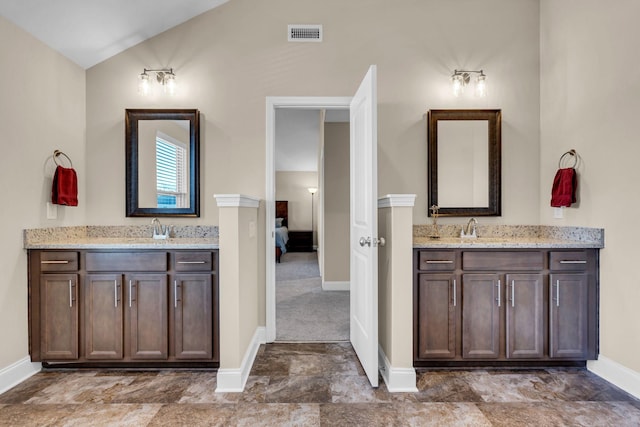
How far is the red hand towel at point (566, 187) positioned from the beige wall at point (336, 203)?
2.86m

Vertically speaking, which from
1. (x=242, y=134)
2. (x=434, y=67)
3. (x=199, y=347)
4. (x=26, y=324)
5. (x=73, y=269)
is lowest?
(x=199, y=347)

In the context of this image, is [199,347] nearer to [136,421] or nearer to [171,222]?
[136,421]

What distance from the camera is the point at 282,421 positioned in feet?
6.56

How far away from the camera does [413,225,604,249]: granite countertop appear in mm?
2531

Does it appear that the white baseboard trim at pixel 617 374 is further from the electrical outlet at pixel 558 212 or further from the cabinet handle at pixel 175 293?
the cabinet handle at pixel 175 293

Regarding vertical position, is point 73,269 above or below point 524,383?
above

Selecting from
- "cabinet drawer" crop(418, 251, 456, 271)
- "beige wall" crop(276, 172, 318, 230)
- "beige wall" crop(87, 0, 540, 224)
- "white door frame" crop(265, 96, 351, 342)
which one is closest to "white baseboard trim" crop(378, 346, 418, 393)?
Result: "cabinet drawer" crop(418, 251, 456, 271)

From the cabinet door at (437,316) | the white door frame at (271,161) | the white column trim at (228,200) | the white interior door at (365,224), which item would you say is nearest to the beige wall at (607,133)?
the cabinet door at (437,316)

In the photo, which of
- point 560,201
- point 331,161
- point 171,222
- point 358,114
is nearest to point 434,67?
point 358,114

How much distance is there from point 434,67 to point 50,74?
10.4 feet

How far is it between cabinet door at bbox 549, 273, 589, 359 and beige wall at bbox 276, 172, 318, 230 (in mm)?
8124

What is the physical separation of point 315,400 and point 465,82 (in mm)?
2812

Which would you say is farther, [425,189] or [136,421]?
[425,189]

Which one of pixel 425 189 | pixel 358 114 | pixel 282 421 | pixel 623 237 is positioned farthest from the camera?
pixel 425 189
